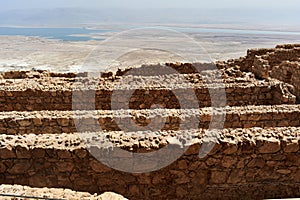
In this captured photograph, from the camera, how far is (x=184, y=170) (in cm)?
469

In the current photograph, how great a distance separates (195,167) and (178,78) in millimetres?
6394

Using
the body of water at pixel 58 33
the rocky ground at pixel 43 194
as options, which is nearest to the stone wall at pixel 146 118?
the rocky ground at pixel 43 194

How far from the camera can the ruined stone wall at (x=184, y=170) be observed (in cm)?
462

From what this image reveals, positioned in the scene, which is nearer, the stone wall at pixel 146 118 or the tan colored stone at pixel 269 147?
the tan colored stone at pixel 269 147

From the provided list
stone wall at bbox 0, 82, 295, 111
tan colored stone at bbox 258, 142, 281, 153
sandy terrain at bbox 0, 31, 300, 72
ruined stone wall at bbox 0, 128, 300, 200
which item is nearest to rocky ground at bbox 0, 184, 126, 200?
ruined stone wall at bbox 0, 128, 300, 200

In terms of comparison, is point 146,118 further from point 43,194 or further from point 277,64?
point 277,64

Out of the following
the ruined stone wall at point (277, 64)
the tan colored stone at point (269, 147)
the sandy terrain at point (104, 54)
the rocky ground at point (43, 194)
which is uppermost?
the ruined stone wall at point (277, 64)

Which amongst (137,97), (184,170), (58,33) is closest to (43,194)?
(184,170)

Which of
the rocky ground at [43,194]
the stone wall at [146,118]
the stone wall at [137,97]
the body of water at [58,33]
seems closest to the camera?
the rocky ground at [43,194]

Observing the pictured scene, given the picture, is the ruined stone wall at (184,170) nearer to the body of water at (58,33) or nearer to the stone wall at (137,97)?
the stone wall at (137,97)

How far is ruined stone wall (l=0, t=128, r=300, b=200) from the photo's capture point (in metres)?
4.62

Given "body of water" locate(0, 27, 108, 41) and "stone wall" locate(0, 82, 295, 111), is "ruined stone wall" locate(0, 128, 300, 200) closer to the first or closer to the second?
"stone wall" locate(0, 82, 295, 111)

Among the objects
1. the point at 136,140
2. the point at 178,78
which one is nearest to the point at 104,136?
the point at 136,140

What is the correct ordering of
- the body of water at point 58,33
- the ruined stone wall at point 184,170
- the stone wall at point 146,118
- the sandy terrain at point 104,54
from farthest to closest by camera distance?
the body of water at point 58,33 → the sandy terrain at point 104,54 → the stone wall at point 146,118 → the ruined stone wall at point 184,170
